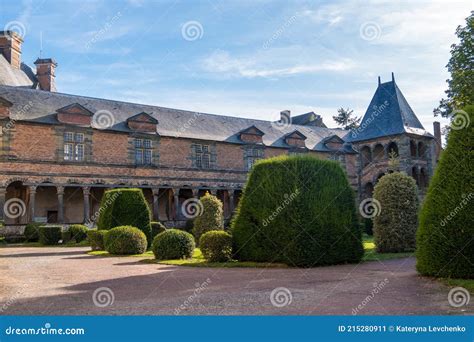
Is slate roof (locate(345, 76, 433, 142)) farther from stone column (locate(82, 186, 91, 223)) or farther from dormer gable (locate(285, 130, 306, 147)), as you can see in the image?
stone column (locate(82, 186, 91, 223))

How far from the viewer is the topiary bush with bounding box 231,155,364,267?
39.7 feet

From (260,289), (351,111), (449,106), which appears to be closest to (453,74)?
(449,106)

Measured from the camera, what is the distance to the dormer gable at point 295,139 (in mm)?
38625

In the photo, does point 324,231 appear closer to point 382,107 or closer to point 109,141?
point 109,141

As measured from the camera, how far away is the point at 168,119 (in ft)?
112

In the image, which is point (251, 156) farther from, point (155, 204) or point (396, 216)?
point (396, 216)

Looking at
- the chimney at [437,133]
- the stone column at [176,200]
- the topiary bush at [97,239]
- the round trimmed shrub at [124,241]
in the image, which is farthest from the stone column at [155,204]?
the chimney at [437,133]

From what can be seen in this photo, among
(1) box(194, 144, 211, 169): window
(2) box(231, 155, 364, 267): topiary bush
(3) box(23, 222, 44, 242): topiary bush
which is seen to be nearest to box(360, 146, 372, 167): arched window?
(1) box(194, 144, 211, 169): window

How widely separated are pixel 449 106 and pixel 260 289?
61.4 ft

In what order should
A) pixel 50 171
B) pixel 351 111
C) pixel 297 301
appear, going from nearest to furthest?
pixel 297 301 < pixel 50 171 < pixel 351 111

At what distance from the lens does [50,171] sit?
27.8 meters

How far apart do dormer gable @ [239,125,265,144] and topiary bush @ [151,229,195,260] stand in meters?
→ 22.1

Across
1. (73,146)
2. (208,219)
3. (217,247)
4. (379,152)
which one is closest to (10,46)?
(73,146)

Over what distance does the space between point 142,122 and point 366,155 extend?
21.7 metres
